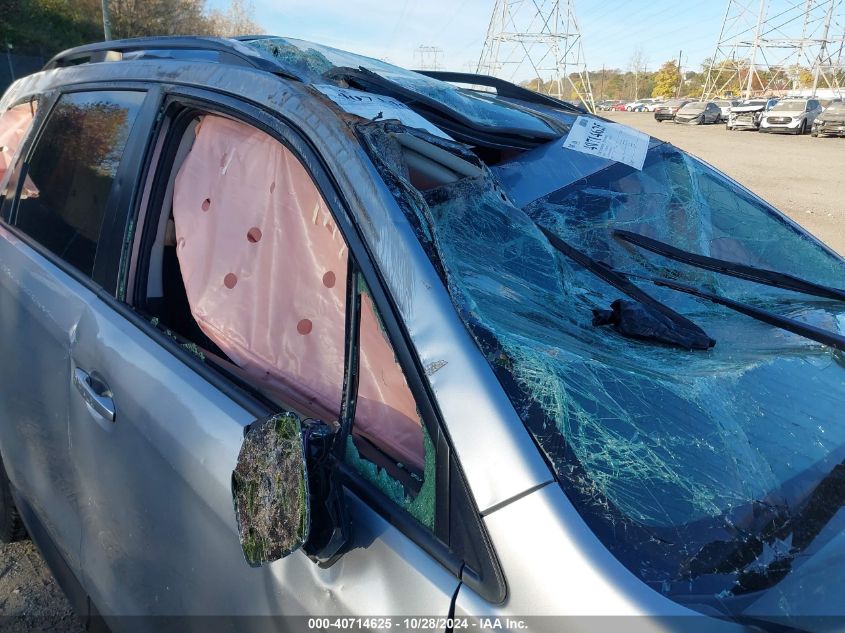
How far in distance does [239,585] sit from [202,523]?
0.15 m

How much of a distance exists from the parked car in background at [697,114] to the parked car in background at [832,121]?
12046mm

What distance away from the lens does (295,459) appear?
996mm

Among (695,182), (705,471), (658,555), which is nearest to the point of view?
(658,555)

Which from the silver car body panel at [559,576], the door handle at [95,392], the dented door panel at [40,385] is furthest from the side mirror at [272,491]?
the dented door panel at [40,385]

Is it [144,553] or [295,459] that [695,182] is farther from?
[144,553]

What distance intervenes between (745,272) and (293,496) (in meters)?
1.50

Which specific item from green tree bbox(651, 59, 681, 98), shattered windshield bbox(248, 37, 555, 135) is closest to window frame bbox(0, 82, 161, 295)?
shattered windshield bbox(248, 37, 555, 135)

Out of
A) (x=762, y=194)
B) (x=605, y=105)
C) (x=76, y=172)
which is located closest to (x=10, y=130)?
(x=76, y=172)

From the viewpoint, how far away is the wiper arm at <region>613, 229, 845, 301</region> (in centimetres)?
189

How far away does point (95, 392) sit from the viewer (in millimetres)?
1596

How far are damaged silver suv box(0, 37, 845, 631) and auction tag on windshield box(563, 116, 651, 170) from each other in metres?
0.01

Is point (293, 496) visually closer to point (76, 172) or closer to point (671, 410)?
point (671, 410)

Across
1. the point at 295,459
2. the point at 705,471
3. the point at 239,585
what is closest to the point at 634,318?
the point at 705,471

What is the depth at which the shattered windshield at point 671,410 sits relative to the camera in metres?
0.96
